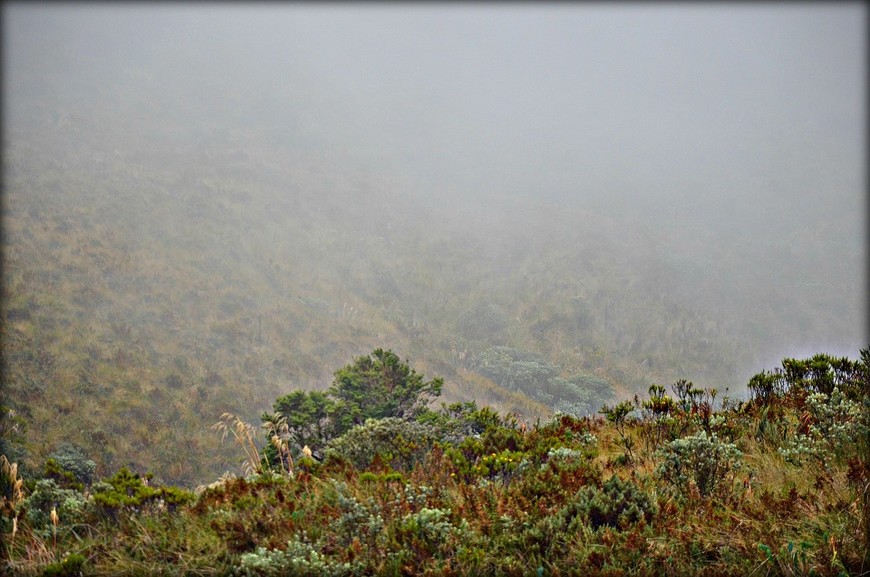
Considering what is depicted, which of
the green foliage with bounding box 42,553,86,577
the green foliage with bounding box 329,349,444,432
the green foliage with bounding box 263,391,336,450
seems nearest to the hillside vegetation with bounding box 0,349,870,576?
the green foliage with bounding box 42,553,86,577

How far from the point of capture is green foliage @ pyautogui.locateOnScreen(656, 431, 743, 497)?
160 inches

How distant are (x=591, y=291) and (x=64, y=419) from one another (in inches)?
1079

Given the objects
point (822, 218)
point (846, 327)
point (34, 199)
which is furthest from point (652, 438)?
point (822, 218)

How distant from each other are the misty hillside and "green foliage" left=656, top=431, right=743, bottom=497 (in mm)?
9353

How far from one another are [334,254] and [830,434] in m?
34.9

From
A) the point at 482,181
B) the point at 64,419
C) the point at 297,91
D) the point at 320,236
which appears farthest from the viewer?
the point at 297,91

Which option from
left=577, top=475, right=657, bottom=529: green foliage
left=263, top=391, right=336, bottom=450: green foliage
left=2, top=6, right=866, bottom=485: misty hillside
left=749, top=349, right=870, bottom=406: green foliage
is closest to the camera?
left=577, top=475, right=657, bottom=529: green foliage

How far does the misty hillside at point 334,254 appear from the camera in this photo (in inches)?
766

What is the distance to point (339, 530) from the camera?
12.3ft

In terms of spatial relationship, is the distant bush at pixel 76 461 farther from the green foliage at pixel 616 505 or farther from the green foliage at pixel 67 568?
the green foliage at pixel 616 505

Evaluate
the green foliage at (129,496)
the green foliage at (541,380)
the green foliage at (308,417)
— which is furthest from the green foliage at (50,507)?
the green foliage at (541,380)

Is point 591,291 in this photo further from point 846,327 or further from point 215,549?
point 215,549

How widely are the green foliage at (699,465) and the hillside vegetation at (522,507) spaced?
0.7 inches

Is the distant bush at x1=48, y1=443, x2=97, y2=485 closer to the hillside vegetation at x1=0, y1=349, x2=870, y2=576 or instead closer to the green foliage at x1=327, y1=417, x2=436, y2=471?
the hillside vegetation at x1=0, y1=349, x2=870, y2=576
